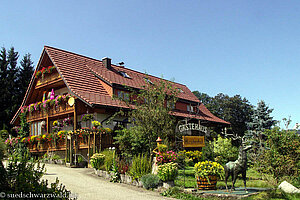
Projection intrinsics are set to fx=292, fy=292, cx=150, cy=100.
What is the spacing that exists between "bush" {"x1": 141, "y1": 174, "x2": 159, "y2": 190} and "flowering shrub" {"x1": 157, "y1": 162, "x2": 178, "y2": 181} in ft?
1.09

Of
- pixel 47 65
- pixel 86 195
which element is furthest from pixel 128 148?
pixel 47 65

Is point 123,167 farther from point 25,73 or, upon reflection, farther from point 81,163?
point 25,73

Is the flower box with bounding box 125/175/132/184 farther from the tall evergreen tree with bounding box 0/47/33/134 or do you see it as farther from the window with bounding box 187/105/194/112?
the tall evergreen tree with bounding box 0/47/33/134

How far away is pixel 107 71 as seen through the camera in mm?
25578

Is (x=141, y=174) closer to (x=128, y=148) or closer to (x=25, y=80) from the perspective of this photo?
(x=128, y=148)

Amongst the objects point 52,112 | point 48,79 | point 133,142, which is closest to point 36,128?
point 52,112

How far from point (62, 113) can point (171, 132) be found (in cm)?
1132

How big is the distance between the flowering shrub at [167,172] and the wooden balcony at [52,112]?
1218cm

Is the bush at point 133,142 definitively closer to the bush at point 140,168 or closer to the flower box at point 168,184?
the bush at point 140,168

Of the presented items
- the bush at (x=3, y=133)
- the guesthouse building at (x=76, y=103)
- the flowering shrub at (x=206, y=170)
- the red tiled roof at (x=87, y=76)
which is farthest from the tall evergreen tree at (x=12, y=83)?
the flowering shrub at (x=206, y=170)

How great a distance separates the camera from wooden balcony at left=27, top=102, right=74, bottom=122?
22.2 m

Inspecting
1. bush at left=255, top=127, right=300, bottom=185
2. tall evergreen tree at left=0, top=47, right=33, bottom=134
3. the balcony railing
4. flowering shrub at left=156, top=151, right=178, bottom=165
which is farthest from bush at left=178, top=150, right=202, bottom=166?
tall evergreen tree at left=0, top=47, right=33, bottom=134

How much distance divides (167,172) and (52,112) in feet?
52.4

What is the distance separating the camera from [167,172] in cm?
1105
